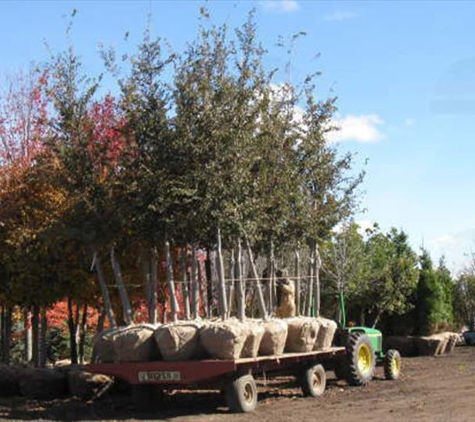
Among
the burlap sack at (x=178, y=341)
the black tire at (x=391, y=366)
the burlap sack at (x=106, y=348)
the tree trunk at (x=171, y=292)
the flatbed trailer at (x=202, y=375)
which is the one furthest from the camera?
the black tire at (x=391, y=366)

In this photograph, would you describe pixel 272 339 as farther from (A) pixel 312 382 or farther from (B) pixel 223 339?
(A) pixel 312 382

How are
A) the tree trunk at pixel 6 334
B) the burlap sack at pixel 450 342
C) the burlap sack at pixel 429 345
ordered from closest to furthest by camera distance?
the tree trunk at pixel 6 334 < the burlap sack at pixel 429 345 < the burlap sack at pixel 450 342

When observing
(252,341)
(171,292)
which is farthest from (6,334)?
(252,341)

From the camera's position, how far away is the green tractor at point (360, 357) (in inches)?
575

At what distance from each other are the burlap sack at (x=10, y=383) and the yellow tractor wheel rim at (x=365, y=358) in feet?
21.2

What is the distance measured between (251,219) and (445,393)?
451 cm

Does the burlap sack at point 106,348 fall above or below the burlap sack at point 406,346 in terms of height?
above

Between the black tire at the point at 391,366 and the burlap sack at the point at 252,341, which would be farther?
the black tire at the point at 391,366

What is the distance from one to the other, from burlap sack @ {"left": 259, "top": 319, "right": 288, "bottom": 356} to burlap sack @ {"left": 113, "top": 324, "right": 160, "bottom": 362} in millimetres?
1684

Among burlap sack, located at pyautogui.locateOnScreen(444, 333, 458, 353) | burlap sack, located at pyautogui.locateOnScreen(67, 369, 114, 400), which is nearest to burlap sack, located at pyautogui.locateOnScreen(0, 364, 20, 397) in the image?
burlap sack, located at pyautogui.locateOnScreen(67, 369, 114, 400)

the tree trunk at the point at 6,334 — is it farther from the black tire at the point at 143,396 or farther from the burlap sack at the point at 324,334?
the burlap sack at the point at 324,334

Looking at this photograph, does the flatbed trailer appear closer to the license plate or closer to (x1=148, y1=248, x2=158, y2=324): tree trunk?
the license plate

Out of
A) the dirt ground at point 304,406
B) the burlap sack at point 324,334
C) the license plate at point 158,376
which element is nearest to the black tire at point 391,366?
the dirt ground at point 304,406

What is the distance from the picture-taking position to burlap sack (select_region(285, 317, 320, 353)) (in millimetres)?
12750
